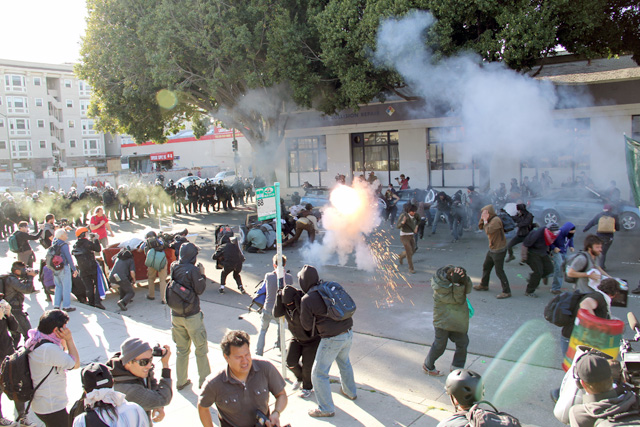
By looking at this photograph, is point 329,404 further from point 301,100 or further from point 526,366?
point 301,100

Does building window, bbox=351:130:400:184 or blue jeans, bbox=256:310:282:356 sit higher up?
building window, bbox=351:130:400:184

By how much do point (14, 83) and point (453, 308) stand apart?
57.4 m

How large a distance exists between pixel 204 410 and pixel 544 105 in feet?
46.7

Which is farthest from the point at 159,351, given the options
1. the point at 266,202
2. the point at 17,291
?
the point at 17,291

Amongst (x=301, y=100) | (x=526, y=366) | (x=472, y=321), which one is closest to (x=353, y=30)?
(x=301, y=100)

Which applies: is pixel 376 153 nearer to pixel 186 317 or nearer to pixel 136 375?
pixel 186 317

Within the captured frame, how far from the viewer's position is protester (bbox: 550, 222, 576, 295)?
8.18 meters

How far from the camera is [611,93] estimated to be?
16.5 meters

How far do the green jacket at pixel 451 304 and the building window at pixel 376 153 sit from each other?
17.4 m

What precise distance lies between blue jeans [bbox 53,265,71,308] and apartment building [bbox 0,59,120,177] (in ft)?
153

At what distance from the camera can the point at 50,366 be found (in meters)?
3.79

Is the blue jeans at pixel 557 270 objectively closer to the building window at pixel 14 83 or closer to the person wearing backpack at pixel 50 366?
the person wearing backpack at pixel 50 366

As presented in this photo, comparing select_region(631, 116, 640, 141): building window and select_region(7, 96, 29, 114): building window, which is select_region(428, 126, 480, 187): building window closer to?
select_region(631, 116, 640, 141): building window

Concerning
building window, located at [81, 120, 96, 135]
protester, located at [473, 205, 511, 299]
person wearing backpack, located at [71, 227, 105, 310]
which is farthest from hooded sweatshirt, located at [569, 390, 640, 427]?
building window, located at [81, 120, 96, 135]
